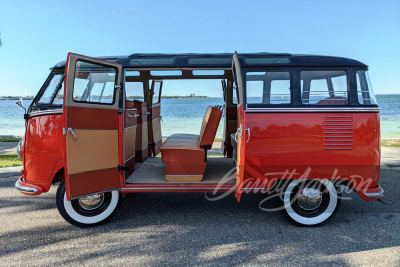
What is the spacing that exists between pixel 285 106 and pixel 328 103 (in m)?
0.53

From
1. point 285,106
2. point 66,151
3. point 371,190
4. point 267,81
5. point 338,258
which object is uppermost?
point 267,81

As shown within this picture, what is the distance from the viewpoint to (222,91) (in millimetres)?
6016

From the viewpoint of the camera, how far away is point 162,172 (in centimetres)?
457

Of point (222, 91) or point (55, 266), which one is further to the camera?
point (222, 91)

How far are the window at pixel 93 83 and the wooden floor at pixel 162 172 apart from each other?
119 centimetres

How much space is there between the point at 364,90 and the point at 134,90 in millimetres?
3821

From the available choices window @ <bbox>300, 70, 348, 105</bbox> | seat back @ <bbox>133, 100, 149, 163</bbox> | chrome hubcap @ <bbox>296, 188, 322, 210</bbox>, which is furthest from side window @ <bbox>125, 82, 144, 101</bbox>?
chrome hubcap @ <bbox>296, 188, 322, 210</bbox>

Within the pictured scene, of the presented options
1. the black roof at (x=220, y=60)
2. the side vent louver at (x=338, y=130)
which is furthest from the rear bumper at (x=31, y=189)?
the side vent louver at (x=338, y=130)

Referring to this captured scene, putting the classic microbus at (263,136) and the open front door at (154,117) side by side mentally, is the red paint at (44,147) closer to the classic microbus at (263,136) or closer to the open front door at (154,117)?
the classic microbus at (263,136)

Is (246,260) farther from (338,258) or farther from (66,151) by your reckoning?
(66,151)

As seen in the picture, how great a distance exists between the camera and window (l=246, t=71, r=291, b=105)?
3572 mm

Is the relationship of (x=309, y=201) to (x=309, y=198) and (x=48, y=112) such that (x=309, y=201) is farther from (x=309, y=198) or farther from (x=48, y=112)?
(x=48, y=112)

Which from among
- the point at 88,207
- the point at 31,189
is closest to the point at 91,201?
the point at 88,207


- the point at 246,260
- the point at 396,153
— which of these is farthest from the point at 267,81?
the point at 396,153
